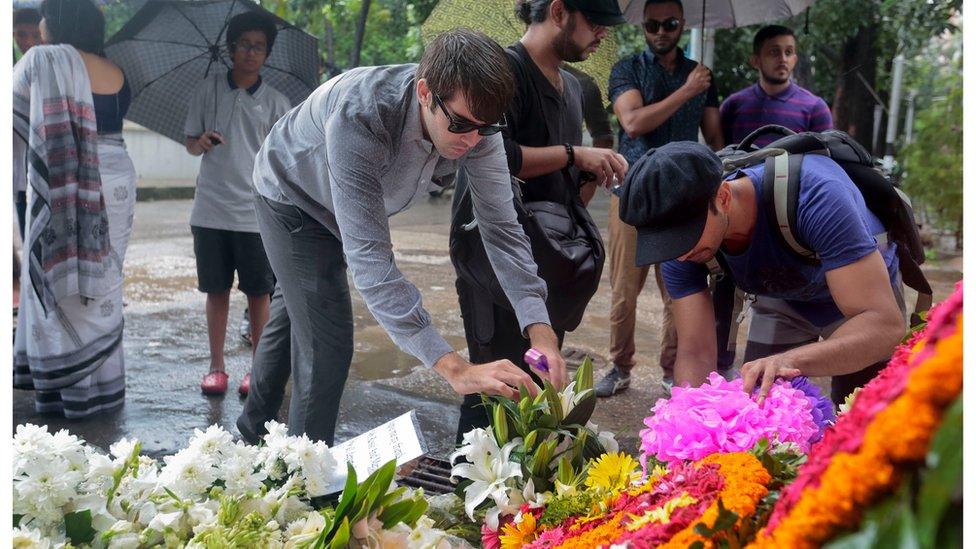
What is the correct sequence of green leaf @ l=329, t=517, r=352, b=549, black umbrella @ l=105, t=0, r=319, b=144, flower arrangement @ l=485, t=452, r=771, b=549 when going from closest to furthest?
flower arrangement @ l=485, t=452, r=771, b=549 → green leaf @ l=329, t=517, r=352, b=549 → black umbrella @ l=105, t=0, r=319, b=144

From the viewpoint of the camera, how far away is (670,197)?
210 cm

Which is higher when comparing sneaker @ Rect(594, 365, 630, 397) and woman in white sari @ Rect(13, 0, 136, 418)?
woman in white sari @ Rect(13, 0, 136, 418)

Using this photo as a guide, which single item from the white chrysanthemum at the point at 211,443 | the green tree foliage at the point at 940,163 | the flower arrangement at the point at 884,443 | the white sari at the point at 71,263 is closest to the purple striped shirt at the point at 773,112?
the white sari at the point at 71,263

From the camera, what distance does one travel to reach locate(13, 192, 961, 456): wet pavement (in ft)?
13.1

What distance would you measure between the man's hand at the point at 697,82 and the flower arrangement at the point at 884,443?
321 centimetres

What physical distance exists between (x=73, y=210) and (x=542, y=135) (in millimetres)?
2031

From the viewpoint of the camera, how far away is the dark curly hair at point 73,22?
3.82 metres

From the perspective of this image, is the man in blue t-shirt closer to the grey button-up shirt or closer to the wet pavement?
the grey button-up shirt

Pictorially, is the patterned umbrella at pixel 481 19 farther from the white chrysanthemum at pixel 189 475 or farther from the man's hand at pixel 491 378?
the white chrysanthemum at pixel 189 475

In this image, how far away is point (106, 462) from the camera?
169cm

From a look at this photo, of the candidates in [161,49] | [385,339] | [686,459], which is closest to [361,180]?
[686,459]

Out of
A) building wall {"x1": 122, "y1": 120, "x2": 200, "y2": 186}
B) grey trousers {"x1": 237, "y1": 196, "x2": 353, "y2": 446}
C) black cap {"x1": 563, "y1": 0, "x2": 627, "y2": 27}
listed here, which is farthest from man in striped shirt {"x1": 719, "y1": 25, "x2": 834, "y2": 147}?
building wall {"x1": 122, "y1": 120, "x2": 200, "y2": 186}

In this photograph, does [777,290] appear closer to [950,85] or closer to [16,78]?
[16,78]

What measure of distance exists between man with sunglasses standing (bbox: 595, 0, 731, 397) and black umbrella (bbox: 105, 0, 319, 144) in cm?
186
